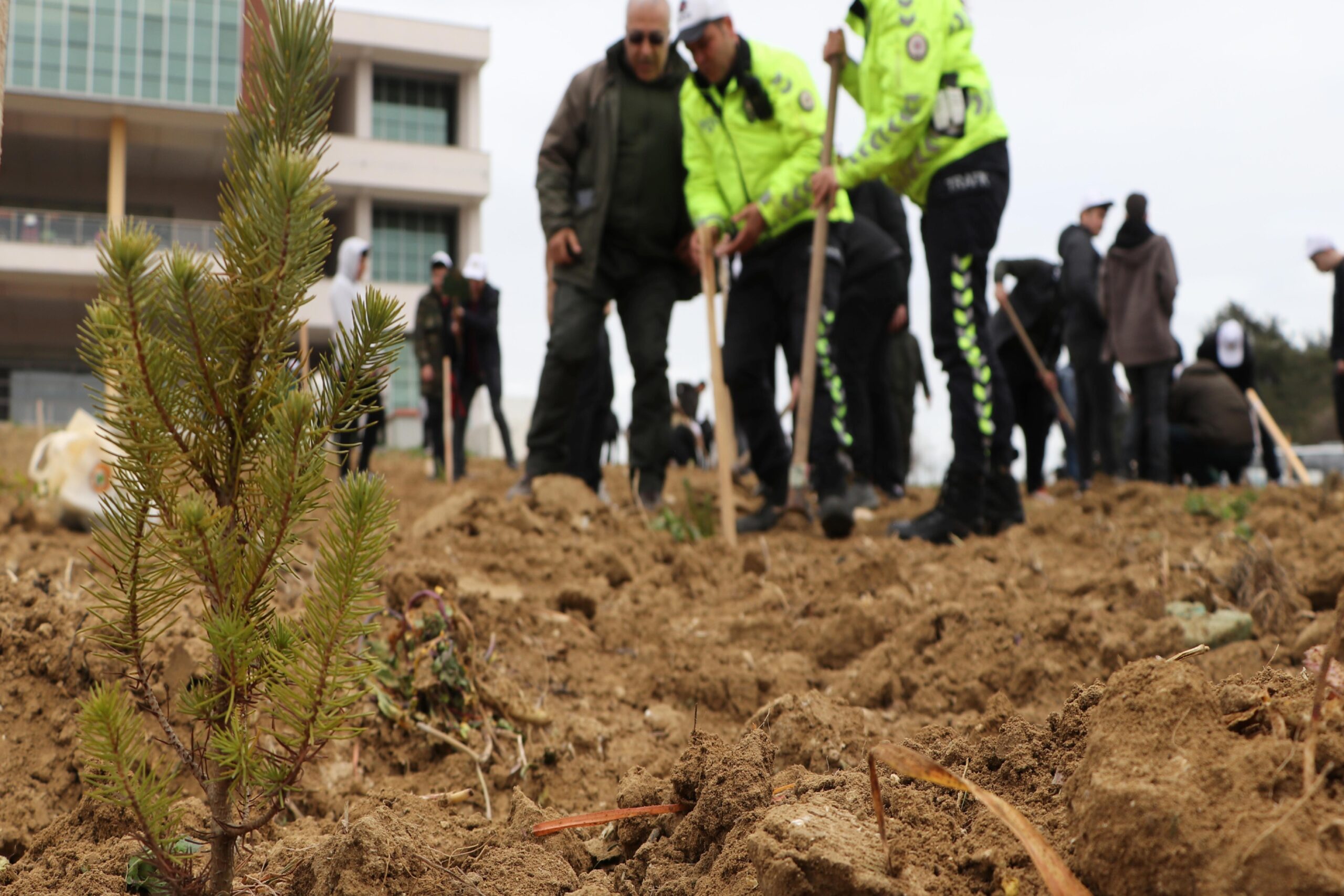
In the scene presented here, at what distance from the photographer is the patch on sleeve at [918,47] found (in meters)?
4.48

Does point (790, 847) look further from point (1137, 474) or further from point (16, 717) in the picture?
point (1137, 474)

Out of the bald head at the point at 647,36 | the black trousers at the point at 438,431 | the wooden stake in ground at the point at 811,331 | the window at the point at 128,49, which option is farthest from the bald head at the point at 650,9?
the window at the point at 128,49

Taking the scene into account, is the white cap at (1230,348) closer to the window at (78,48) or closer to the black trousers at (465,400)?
the black trousers at (465,400)

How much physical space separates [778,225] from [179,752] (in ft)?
14.3

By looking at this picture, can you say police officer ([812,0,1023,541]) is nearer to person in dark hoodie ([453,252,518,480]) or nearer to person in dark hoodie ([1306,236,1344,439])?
person in dark hoodie ([1306,236,1344,439])

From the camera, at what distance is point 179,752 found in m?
1.33

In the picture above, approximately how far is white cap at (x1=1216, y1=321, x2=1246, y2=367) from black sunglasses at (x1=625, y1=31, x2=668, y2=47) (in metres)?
6.33

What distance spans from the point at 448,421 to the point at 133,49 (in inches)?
1144

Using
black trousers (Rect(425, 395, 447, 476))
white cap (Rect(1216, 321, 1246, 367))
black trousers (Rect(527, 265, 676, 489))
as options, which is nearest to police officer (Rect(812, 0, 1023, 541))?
black trousers (Rect(527, 265, 676, 489))

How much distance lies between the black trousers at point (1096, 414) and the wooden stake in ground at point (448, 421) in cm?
468

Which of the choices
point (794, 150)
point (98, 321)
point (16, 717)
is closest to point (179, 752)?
point (98, 321)

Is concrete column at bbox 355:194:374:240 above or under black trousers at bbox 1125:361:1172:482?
above

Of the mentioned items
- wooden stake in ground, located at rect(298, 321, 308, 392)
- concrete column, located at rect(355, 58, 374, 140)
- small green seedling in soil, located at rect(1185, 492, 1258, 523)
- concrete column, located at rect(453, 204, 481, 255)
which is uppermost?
concrete column, located at rect(355, 58, 374, 140)

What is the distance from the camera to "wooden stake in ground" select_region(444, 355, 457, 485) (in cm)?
874
